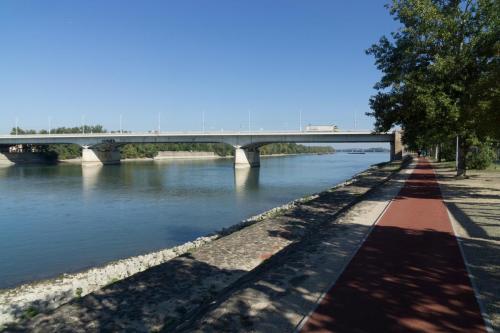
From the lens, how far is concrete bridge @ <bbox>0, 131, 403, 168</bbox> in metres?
78.3

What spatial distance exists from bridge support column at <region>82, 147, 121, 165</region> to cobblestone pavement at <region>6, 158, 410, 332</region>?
3630 inches

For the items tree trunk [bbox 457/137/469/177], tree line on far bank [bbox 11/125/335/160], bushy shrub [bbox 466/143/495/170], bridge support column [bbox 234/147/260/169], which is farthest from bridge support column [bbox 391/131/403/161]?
tree line on far bank [bbox 11/125/335/160]

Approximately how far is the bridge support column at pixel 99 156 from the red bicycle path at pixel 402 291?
312 ft

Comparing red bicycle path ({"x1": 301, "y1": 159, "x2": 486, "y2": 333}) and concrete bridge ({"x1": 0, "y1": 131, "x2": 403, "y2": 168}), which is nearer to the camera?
red bicycle path ({"x1": 301, "y1": 159, "x2": 486, "y2": 333})

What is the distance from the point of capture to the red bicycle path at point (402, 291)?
221 inches

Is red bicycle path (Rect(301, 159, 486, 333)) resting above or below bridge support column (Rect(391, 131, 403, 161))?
below

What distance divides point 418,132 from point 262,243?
20138mm

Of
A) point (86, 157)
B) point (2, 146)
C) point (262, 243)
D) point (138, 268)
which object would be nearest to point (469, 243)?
point (262, 243)

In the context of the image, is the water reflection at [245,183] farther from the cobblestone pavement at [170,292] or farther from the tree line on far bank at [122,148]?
the tree line on far bank at [122,148]

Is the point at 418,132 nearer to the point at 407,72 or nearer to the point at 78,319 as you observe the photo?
the point at 407,72

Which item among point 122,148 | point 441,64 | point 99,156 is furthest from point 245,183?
point 122,148

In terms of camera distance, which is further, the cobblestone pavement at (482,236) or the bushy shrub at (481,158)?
the bushy shrub at (481,158)

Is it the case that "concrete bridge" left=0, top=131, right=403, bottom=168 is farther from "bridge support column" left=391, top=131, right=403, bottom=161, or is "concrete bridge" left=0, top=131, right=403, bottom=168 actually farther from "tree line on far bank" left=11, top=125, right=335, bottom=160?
"tree line on far bank" left=11, top=125, right=335, bottom=160

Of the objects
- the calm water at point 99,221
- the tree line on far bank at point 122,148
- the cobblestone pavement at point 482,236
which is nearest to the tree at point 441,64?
the cobblestone pavement at point 482,236
